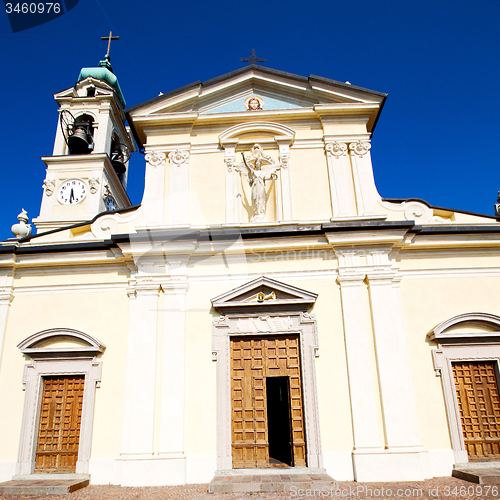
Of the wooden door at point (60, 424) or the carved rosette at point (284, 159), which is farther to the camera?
the carved rosette at point (284, 159)

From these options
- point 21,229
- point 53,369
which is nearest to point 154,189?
point 21,229

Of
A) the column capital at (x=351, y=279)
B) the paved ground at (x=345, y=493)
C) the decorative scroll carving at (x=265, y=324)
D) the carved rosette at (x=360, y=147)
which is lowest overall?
the paved ground at (x=345, y=493)

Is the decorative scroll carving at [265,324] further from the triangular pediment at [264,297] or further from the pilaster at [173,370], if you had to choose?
the pilaster at [173,370]

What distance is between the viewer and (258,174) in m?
10.9

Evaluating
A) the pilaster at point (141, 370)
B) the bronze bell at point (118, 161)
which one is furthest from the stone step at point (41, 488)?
the bronze bell at point (118, 161)

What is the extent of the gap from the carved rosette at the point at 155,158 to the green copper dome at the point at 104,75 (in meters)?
11.9

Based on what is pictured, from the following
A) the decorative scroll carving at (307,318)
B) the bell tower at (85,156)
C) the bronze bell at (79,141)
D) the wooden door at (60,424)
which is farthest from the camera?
the bronze bell at (79,141)

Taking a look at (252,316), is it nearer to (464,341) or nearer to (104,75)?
(464,341)

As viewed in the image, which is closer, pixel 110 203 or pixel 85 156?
pixel 85 156

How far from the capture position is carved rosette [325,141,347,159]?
36.6 ft

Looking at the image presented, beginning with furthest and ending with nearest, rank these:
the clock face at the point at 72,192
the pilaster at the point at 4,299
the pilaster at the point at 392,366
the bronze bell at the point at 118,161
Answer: the bronze bell at the point at 118,161 → the clock face at the point at 72,192 → the pilaster at the point at 4,299 → the pilaster at the point at 392,366

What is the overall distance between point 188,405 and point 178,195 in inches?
202

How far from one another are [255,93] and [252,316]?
21.5ft

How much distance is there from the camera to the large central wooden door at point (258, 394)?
889 cm
